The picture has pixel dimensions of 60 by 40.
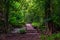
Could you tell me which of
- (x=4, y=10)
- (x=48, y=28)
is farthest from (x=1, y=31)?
(x=48, y=28)

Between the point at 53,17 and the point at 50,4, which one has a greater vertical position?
the point at 50,4

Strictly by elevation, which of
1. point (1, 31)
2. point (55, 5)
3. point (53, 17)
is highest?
point (55, 5)

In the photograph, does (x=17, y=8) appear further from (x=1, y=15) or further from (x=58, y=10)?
(x=58, y=10)

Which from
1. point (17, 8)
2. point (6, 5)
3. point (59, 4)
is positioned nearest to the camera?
point (59, 4)

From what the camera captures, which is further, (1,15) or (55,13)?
(1,15)

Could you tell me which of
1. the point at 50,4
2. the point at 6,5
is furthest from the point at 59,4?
the point at 6,5

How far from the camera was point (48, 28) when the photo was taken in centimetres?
1712

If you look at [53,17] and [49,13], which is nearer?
[53,17]

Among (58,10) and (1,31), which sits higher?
(58,10)

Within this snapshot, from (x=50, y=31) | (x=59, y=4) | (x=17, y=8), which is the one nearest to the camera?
(x=59, y=4)

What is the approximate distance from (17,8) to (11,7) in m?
1.53

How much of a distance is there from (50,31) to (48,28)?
0.35 metres

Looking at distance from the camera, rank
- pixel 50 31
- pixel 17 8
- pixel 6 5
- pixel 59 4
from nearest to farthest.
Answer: pixel 59 4 → pixel 50 31 → pixel 6 5 → pixel 17 8

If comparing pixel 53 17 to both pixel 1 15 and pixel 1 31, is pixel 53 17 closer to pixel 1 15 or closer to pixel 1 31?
pixel 1 31
